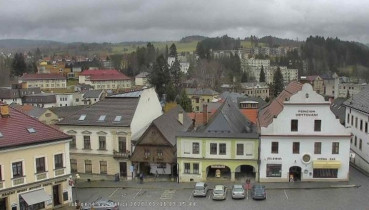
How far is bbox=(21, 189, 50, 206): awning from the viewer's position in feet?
116

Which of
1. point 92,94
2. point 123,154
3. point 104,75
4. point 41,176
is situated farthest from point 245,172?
point 104,75

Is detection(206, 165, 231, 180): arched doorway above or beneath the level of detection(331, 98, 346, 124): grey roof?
beneath

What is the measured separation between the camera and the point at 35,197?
1416 inches

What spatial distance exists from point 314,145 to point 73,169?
94.6ft

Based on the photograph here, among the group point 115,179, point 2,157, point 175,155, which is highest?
point 2,157

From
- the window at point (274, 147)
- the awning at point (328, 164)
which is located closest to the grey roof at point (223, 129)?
the window at point (274, 147)

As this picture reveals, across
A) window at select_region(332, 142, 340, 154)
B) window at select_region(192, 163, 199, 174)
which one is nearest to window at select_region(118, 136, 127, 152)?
window at select_region(192, 163, 199, 174)

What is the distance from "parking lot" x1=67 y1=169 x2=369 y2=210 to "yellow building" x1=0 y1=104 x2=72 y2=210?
13.9 feet

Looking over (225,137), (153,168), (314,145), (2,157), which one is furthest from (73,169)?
(314,145)

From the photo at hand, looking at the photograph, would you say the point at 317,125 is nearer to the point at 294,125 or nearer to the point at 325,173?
the point at 294,125

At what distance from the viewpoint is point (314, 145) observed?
4397 centimetres

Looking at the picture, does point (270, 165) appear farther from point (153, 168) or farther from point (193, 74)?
point (193, 74)

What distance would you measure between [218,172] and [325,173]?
1155 centimetres

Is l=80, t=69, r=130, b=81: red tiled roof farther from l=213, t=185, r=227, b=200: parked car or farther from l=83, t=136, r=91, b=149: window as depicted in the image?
l=213, t=185, r=227, b=200: parked car
